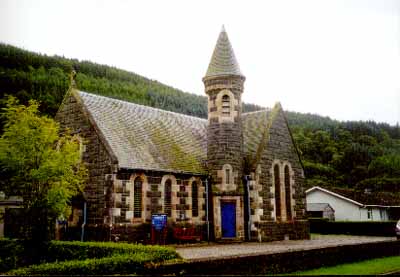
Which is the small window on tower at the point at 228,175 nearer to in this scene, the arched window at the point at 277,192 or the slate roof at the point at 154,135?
the slate roof at the point at 154,135

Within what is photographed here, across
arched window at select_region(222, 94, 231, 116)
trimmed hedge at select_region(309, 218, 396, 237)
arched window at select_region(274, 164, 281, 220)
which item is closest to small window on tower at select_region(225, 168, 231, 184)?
arched window at select_region(222, 94, 231, 116)

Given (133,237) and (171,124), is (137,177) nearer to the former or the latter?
(133,237)

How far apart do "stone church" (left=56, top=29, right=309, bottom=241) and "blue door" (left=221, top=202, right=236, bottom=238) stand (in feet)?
0.22

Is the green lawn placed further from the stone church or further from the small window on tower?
the small window on tower

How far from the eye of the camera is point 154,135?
100 feet

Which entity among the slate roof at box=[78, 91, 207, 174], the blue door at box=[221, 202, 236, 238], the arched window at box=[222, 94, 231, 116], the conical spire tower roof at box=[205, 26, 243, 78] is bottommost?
the blue door at box=[221, 202, 236, 238]

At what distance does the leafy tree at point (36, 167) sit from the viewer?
1938 cm

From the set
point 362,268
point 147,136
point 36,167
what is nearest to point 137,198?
point 147,136

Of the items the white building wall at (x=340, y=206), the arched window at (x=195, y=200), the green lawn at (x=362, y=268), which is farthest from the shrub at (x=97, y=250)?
the white building wall at (x=340, y=206)

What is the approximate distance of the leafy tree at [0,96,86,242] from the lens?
19375 millimetres

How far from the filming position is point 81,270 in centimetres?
1267

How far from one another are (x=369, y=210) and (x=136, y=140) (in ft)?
127

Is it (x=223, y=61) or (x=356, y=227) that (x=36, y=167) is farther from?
(x=356, y=227)

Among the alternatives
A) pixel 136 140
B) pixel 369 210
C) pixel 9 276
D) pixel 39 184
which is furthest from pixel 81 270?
pixel 369 210
